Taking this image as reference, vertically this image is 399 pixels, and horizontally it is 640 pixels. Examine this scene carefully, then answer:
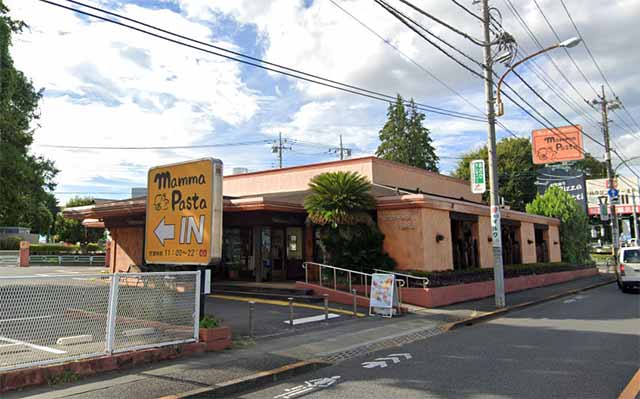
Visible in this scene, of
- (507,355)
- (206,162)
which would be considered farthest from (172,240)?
(507,355)

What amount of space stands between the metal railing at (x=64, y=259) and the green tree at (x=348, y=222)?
26644mm

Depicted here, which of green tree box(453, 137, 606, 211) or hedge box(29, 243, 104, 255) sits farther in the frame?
green tree box(453, 137, 606, 211)

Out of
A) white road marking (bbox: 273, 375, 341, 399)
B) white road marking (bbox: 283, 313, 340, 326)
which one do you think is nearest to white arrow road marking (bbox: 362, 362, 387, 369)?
white road marking (bbox: 273, 375, 341, 399)

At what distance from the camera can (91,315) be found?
6820 mm

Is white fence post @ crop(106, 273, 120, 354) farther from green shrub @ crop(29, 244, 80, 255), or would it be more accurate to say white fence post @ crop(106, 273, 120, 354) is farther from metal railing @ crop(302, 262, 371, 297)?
green shrub @ crop(29, 244, 80, 255)

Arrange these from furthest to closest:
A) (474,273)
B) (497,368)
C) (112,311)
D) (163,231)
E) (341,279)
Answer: (474,273)
(341,279)
(163,231)
(497,368)
(112,311)

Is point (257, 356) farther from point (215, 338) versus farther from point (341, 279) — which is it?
point (341, 279)

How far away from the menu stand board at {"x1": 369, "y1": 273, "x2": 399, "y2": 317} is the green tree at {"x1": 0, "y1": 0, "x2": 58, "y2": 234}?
14.1 m

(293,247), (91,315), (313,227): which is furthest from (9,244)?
(91,315)

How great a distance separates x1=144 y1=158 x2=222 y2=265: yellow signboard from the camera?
8555 mm

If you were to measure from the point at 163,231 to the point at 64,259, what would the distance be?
31.3m

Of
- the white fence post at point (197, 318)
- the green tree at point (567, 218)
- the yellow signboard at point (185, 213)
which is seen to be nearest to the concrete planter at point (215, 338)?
the white fence post at point (197, 318)

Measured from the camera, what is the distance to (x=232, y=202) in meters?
16.7

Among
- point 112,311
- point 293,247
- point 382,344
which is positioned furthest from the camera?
point 293,247
